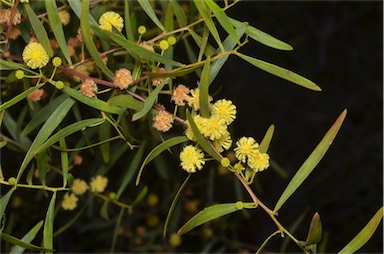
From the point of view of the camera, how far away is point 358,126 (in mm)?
1624

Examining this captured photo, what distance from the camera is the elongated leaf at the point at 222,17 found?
0.50 metres

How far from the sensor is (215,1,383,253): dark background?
1.51m

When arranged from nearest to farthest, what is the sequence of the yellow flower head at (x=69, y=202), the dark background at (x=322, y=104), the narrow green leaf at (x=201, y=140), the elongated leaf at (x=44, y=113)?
the narrow green leaf at (x=201, y=140)
the elongated leaf at (x=44, y=113)
the yellow flower head at (x=69, y=202)
the dark background at (x=322, y=104)

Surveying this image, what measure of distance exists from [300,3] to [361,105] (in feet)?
1.03

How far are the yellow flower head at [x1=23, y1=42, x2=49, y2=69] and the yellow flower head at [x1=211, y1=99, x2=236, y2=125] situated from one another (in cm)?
14

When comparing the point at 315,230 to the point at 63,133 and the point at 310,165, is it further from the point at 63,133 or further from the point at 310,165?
the point at 63,133

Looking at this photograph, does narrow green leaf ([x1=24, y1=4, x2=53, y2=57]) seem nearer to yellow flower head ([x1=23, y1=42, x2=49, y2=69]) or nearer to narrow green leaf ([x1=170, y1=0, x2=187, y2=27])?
yellow flower head ([x1=23, y1=42, x2=49, y2=69])

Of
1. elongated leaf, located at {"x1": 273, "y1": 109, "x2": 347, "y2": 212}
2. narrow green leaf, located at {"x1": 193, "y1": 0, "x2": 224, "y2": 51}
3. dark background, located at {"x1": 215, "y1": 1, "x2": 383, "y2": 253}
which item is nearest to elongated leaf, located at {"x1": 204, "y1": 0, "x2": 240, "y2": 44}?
narrow green leaf, located at {"x1": 193, "y1": 0, "x2": 224, "y2": 51}

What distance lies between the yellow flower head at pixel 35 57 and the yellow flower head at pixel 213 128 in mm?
138

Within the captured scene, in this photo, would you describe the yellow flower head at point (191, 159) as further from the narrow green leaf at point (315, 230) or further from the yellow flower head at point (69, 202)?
the yellow flower head at point (69, 202)

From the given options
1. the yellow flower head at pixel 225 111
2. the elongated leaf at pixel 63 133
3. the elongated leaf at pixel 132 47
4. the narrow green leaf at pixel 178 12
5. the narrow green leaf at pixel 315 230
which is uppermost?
the narrow green leaf at pixel 178 12

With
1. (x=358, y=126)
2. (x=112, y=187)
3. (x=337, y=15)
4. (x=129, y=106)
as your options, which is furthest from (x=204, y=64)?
(x=337, y=15)

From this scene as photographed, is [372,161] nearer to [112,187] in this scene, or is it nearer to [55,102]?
[112,187]

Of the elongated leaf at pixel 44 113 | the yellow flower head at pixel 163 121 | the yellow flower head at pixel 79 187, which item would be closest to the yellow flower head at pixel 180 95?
the yellow flower head at pixel 163 121
